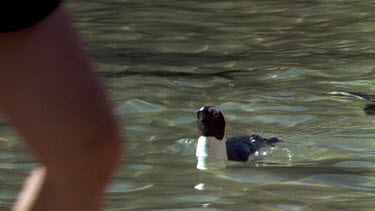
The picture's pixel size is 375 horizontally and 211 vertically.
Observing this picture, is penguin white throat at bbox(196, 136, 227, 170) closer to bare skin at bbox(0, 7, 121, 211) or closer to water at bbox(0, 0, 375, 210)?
water at bbox(0, 0, 375, 210)

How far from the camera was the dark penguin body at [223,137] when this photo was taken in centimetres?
571

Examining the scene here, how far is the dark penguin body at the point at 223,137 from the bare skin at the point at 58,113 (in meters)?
3.48

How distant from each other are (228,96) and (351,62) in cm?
136

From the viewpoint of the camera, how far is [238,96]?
761 cm

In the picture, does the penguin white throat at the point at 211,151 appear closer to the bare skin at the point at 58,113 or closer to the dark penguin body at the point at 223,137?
the dark penguin body at the point at 223,137

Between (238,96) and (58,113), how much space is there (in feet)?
17.9

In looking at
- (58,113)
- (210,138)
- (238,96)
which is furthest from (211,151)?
(58,113)

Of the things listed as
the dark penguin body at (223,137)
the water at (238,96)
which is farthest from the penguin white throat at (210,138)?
the water at (238,96)

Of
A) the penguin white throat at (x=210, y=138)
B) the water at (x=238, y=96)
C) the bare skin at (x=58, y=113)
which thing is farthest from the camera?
the penguin white throat at (x=210, y=138)

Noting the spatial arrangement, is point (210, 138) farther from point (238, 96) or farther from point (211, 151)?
point (238, 96)

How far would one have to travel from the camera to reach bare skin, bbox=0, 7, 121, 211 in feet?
7.14

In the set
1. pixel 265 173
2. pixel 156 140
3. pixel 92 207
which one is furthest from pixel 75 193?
pixel 156 140

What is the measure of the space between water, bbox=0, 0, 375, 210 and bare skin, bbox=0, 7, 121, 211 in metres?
2.56

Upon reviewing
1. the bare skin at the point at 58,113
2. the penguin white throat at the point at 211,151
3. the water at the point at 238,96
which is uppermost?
the bare skin at the point at 58,113
